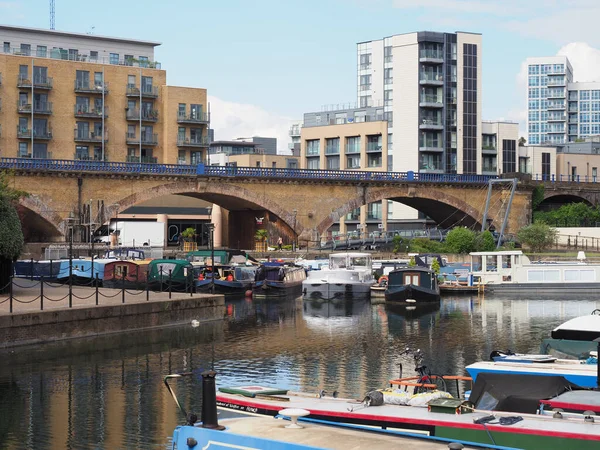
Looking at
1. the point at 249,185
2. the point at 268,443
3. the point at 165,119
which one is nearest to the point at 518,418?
the point at 268,443

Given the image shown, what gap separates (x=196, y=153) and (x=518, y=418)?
282ft

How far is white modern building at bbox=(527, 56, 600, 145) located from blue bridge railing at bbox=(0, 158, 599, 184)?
104481 millimetres

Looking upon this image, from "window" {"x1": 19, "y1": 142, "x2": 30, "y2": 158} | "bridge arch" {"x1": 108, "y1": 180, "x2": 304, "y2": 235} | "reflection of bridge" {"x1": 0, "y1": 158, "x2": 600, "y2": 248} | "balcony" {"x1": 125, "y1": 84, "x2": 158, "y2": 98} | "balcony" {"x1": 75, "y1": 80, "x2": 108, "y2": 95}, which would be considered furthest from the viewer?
"balcony" {"x1": 125, "y1": 84, "x2": 158, "y2": 98}

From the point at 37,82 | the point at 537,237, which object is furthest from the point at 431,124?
the point at 37,82

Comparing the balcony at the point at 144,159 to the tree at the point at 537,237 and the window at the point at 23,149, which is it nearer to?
the window at the point at 23,149

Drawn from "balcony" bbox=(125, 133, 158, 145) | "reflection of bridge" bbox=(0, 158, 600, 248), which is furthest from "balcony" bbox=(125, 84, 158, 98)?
"reflection of bridge" bbox=(0, 158, 600, 248)

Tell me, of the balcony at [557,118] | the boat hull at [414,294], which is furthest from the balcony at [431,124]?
the balcony at [557,118]

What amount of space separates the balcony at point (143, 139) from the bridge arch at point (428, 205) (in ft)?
75.2

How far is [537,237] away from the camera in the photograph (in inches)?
3159

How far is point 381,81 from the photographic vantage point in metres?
121

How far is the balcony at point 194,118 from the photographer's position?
3757 inches

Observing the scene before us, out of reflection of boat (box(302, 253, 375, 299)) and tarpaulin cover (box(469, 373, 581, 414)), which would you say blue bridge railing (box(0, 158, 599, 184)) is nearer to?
reflection of boat (box(302, 253, 375, 299))

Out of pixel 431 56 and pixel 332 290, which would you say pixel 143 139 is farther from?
pixel 332 290

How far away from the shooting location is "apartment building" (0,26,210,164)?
290ft
